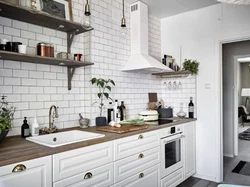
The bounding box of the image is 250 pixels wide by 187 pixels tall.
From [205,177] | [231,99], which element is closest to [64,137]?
[205,177]

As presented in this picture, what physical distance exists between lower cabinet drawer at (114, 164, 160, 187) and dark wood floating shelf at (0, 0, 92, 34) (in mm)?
1676

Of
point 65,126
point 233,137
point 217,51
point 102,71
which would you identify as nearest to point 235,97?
point 233,137

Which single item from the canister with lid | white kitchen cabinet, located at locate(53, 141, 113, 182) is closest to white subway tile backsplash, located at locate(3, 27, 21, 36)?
the canister with lid

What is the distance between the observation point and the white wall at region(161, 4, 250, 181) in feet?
10.3

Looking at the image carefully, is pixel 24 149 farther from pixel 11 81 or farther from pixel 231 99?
pixel 231 99

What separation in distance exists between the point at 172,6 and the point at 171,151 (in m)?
2.18

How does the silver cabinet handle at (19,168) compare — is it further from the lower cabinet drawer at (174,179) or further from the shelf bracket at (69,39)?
the lower cabinet drawer at (174,179)

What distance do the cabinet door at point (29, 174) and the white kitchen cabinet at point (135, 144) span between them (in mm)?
701

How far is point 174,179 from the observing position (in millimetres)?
2896

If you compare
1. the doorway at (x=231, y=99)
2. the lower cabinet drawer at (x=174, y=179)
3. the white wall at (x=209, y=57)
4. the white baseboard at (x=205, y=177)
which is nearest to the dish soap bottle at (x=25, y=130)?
the lower cabinet drawer at (x=174, y=179)

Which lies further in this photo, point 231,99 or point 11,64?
point 231,99

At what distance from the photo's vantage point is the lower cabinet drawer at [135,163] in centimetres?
204

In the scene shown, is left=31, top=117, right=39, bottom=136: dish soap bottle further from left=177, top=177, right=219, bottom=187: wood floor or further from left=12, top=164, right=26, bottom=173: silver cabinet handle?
left=177, top=177, right=219, bottom=187: wood floor

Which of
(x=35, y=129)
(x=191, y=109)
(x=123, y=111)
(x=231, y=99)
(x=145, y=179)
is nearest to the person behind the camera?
(x=35, y=129)
